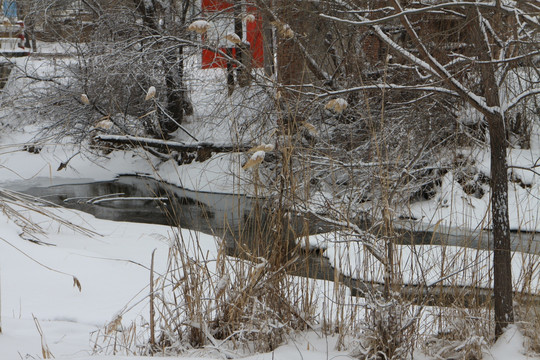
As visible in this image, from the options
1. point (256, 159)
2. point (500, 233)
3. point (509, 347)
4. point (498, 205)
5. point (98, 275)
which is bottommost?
point (98, 275)

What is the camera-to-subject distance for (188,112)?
44.8 ft

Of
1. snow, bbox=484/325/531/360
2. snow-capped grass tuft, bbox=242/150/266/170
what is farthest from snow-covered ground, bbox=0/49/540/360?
snow-capped grass tuft, bbox=242/150/266/170

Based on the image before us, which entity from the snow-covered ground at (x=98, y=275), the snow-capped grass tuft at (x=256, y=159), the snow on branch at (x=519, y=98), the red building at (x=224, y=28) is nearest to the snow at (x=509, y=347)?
the snow-covered ground at (x=98, y=275)

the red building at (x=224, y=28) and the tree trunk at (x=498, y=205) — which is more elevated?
the red building at (x=224, y=28)

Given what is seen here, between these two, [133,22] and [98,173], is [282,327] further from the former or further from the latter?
[98,173]

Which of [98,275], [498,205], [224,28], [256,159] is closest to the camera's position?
[256,159]

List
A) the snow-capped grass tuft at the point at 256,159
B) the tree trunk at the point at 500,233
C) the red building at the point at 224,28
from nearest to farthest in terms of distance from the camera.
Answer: the snow-capped grass tuft at the point at 256,159
the tree trunk at the point at 500,233
the red building at the point at 224,28

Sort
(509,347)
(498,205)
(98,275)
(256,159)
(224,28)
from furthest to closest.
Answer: (224,28)
(98,275)
(498,205)
(509,347)
(256,159)

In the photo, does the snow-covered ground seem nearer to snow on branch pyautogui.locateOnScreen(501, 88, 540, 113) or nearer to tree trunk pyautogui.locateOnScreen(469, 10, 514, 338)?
tree trunk pyautogui.locateOnScreen(469, 10, 514, 338)

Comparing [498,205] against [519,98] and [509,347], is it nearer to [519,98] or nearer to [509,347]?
[519,98]

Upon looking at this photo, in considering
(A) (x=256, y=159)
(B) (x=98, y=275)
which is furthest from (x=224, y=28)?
(A) (x=256, y=159)

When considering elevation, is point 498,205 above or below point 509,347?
above

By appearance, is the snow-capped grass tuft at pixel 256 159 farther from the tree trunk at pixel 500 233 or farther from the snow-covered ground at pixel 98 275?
the tree trunk at pixel 500 233

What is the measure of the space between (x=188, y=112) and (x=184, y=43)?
2.96 metres
